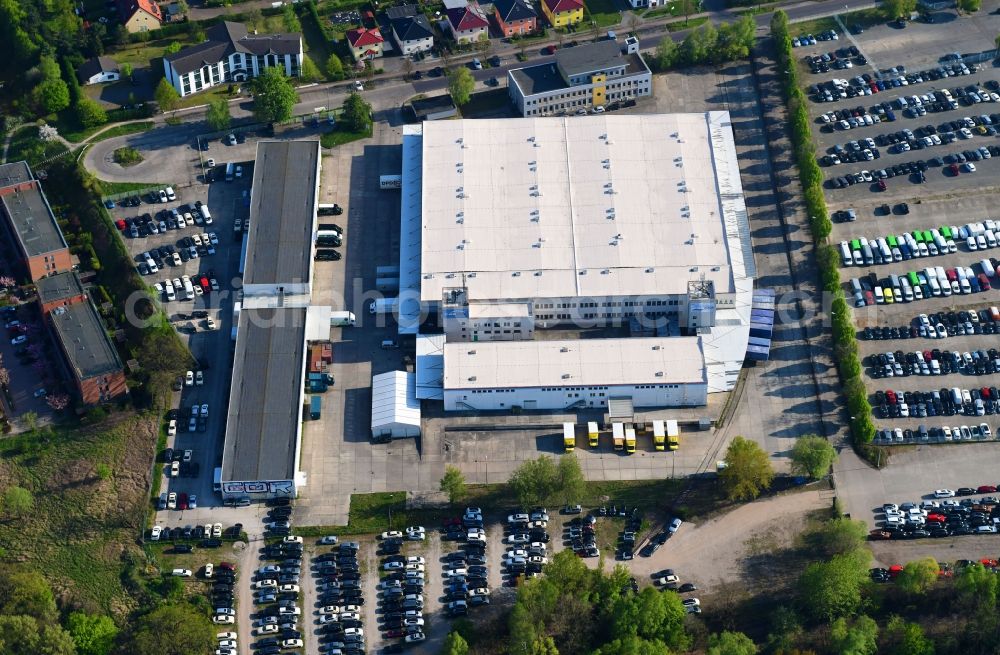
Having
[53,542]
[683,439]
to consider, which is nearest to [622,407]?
[683,439]

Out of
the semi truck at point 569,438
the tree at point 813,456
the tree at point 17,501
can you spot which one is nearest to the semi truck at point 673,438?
the semi truck at point 569,438

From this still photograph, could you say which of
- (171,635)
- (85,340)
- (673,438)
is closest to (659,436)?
(673,438)

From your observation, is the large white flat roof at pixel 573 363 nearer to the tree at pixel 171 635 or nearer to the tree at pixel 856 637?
the tree at pixel 856 637

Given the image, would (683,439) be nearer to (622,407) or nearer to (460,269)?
(622,407)

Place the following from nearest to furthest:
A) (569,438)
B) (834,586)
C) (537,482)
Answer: (834,586) < (537,482) < (569,438)

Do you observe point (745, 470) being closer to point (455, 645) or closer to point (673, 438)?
point (673, 438)

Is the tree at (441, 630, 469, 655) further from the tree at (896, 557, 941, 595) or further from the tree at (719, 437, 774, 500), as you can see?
the tree at (896, 557, 941, 595)
